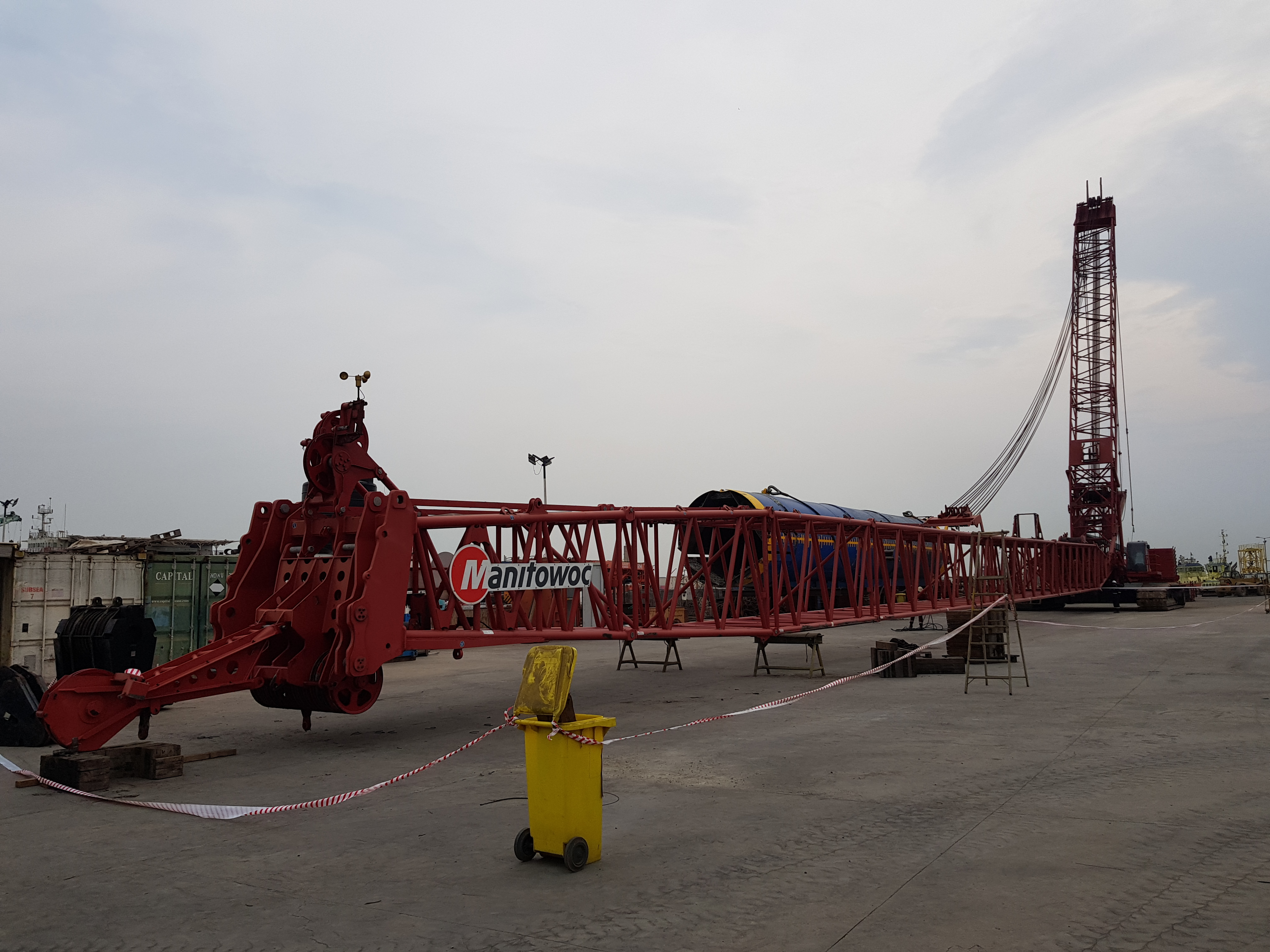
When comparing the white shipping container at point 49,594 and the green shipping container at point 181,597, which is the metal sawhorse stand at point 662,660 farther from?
the white shipping container at point 49,594

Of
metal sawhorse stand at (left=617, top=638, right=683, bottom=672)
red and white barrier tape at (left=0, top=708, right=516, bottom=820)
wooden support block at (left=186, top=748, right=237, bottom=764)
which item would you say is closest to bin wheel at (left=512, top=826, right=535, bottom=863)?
red and white barrier tape at (left=0, top=708, right=516, bottom=820)

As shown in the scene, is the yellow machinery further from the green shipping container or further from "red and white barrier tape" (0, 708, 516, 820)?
the green shipping container

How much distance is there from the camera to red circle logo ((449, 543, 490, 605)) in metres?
10.7

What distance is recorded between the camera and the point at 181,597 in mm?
19156

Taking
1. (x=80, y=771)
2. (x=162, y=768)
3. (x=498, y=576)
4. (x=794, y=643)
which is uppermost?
(x=498, y=576)

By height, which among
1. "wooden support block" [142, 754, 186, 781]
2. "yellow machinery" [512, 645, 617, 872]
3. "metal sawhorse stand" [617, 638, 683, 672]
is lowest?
"metal sawhorse stand" [617, 638, 683, 672]

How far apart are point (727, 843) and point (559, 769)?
1.34m

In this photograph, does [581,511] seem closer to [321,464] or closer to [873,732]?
[321,464]

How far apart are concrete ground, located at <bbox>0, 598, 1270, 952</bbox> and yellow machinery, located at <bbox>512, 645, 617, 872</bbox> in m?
0.19

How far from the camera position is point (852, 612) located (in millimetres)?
16562

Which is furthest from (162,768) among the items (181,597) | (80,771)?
(181,597)

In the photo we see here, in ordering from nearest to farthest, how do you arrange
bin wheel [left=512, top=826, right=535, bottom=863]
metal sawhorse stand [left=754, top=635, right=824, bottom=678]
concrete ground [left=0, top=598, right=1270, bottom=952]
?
concrete ground [left=0, top=598, right=1270, bottom=952], bin wheel [left=512, top=826, right=535, bottom=863], metal sawhorse stand [left=754, top=635, right=824, bottom=678]

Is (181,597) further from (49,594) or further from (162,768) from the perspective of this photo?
(162,768)

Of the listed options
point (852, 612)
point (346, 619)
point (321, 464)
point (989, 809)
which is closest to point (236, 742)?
point (346, 619)
